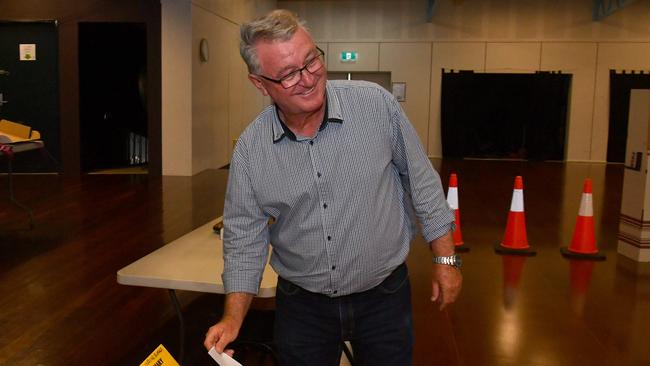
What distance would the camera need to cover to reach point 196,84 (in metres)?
9.35

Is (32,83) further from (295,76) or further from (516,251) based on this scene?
(295,76)

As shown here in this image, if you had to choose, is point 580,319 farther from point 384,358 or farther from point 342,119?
point 342,119

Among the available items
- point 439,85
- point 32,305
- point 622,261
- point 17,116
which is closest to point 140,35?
point 17,116

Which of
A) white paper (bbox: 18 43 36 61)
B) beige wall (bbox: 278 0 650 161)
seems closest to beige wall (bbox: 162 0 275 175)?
white paper (bbox: 18 43 36 61)

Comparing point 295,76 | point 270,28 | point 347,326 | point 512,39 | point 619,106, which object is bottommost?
point 347,326

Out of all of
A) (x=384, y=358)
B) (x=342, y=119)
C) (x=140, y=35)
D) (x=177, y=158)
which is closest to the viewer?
(x=342, y=119)

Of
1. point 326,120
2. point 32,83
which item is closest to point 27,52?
point 32,83

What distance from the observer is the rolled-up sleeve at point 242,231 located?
1630mm

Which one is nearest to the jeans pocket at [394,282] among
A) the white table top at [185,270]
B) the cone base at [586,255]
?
the white table top at [185,270]

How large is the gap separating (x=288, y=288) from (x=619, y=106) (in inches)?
511

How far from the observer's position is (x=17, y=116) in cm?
941

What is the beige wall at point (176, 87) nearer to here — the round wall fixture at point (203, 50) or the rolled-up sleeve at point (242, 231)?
the round wall fixture at point (203, 50)

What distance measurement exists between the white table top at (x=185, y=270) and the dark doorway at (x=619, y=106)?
1211 cm

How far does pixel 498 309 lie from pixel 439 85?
10385 millimetres
